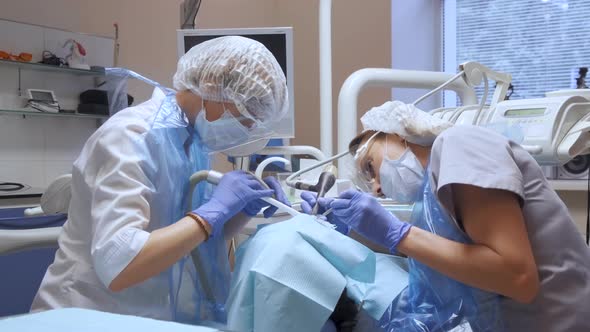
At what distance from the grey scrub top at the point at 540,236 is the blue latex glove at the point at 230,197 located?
1.44 feet

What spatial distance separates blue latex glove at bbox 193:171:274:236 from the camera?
44.9 inches

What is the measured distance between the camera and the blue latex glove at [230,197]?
114 cm

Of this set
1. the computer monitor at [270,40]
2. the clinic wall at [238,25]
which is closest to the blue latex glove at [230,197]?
the computer monitor at [270,40]

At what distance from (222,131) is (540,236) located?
2.48ft

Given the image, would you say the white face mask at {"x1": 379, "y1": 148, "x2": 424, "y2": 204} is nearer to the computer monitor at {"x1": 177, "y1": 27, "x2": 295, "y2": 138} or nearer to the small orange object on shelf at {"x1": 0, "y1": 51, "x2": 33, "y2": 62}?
the computer monitor at {"x1": 177, "y1": 27, "x2": 295, "y2": 138}

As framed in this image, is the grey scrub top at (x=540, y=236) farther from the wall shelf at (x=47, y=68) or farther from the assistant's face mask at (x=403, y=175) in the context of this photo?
the wall shelf at (x=47, y=68)

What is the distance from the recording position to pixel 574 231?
103cm

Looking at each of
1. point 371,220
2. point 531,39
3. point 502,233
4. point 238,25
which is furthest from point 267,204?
point 238,25

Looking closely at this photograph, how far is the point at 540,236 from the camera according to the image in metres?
1.01

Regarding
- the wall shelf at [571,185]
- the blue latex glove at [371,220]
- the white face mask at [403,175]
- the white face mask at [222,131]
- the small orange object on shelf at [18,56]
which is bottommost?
the wall shelf at [571,185]

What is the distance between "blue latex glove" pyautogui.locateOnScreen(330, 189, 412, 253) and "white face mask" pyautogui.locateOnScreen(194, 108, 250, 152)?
321 mm

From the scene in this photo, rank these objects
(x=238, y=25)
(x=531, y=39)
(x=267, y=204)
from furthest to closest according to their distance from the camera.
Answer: (x=238, y=25), (x=531, y=39), (x=267, y=204)

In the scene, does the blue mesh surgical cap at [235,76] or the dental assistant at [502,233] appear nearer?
the dental assistant at [502,233]

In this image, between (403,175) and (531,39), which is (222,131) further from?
(531,39)
